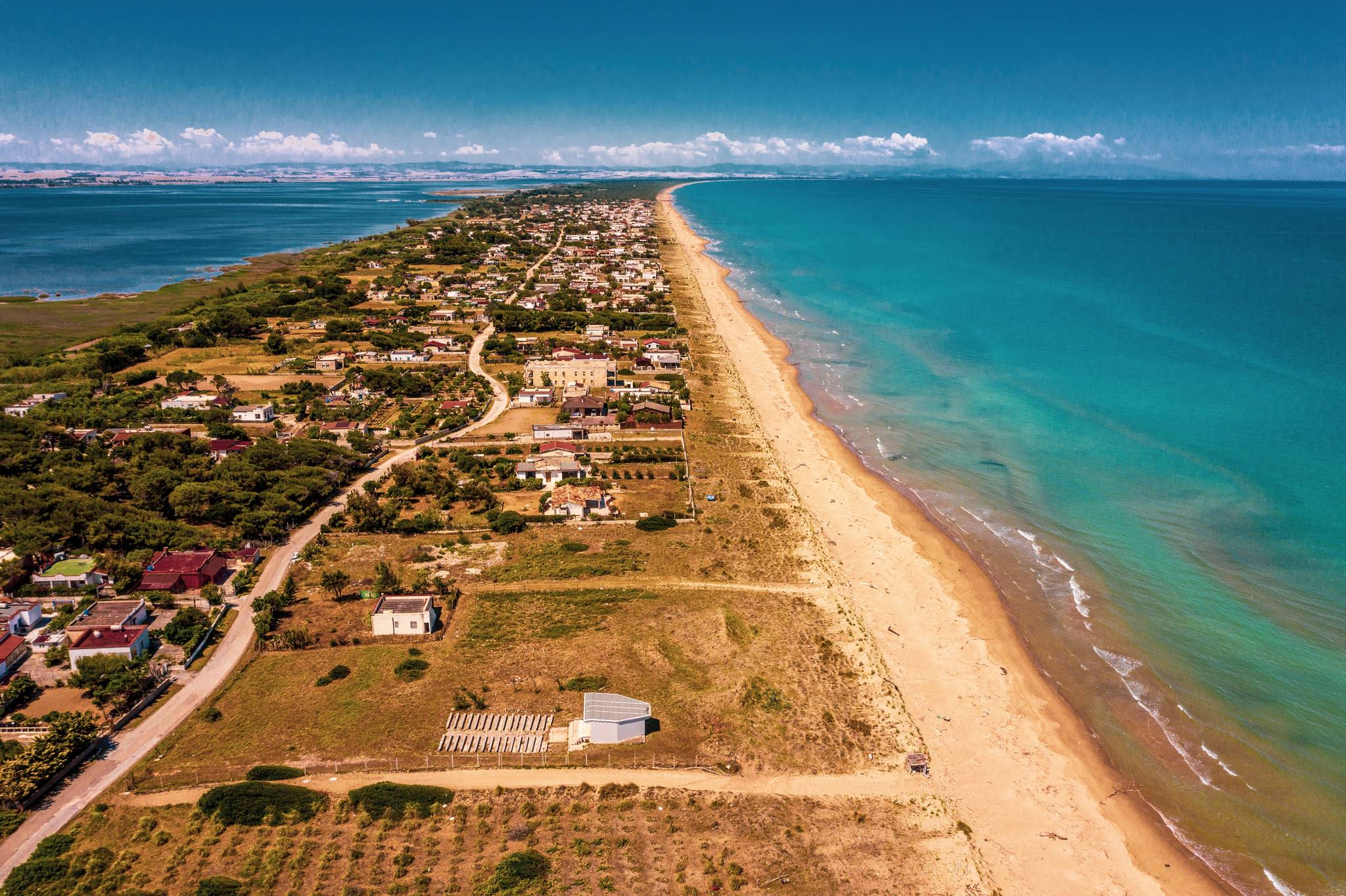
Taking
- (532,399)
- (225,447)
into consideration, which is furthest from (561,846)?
(532,399)

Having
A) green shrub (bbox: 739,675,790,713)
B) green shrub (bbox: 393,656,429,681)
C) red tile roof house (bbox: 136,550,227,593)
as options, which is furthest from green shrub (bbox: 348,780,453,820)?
red tile roof house (bbox: 136,550,227,593)

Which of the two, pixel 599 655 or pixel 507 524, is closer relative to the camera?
pixel 599 655

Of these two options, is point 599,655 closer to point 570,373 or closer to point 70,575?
point 70,575

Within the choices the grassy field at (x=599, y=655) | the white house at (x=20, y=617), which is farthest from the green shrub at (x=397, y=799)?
the white house at (x=20, y=617)

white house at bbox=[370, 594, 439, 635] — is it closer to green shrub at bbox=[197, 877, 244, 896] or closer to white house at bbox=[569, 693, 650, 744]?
white house at bbox=[569, 693, 650, 744]

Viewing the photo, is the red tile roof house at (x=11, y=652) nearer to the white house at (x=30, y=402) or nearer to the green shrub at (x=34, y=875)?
the green shrub at (x=34, y=875)

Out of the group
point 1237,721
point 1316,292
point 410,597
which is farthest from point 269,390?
point 1316,292
